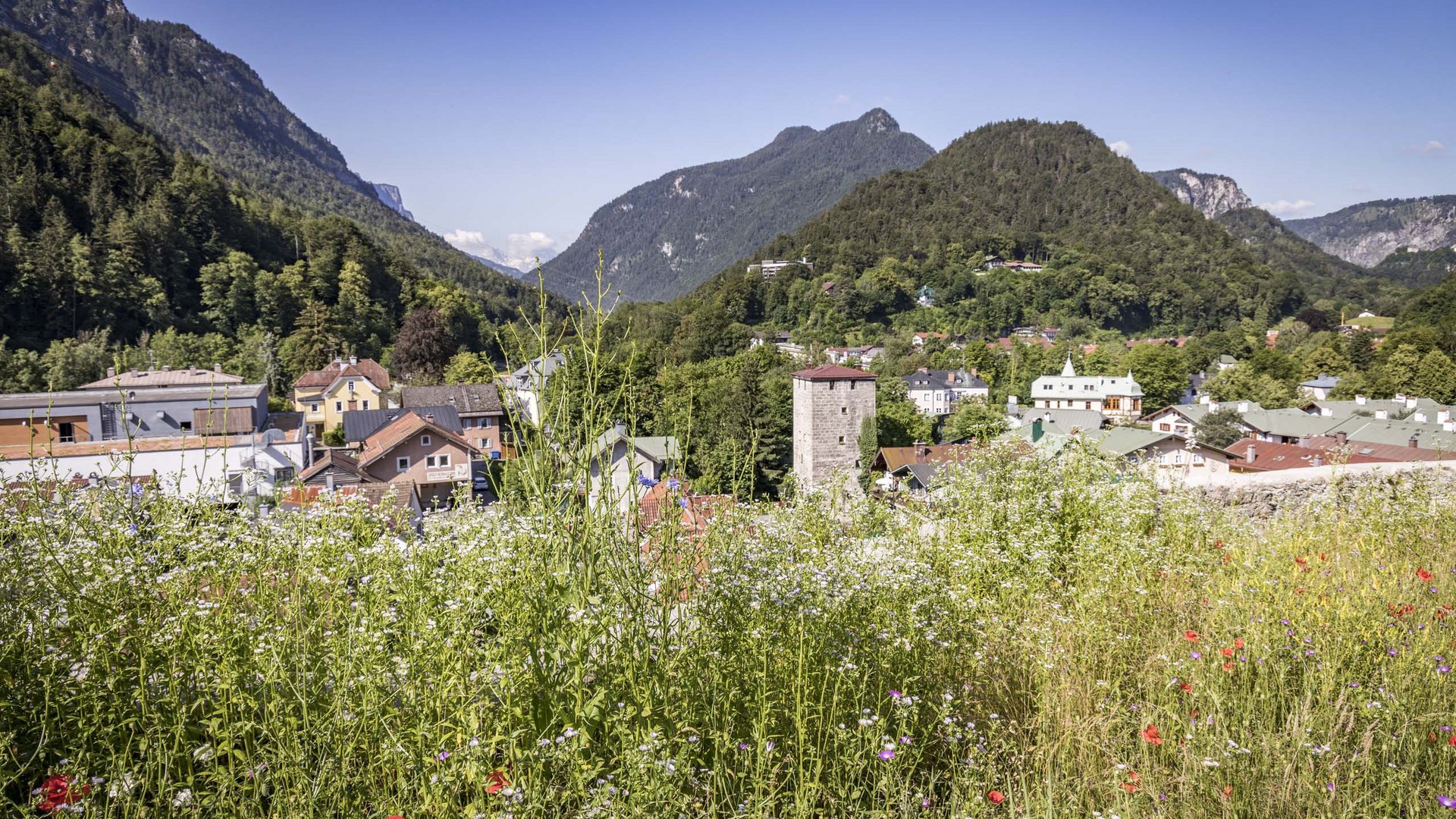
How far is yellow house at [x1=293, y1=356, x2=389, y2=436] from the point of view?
41312 mm

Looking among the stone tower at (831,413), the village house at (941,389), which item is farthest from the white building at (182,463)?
the village house at (941,389)

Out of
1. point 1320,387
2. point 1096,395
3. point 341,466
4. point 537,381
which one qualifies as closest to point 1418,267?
point 1320,387

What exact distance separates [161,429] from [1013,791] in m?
33.4

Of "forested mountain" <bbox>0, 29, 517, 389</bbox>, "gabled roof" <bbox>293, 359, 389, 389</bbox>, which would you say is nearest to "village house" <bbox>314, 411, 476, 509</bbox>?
"gabled roof" <bbox>293, 359, 389, 389</bbox>

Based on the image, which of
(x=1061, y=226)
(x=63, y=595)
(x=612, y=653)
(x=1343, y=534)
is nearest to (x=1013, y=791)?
(x=612, y=653)

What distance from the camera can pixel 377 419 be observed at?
34562 mm

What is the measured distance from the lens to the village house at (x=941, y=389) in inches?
2378

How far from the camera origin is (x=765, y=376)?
51656 mm

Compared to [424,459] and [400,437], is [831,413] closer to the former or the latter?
[424,459]

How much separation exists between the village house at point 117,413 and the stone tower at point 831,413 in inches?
839

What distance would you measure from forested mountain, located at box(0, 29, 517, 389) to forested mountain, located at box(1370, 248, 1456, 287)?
598 feet

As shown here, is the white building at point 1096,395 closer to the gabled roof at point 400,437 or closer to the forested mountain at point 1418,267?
the gabled roof at point 400,437

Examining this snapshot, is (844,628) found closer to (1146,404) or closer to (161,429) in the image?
(161,429)

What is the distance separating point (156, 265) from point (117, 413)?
1799 inches
